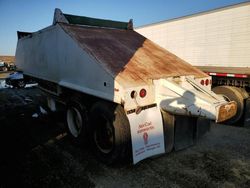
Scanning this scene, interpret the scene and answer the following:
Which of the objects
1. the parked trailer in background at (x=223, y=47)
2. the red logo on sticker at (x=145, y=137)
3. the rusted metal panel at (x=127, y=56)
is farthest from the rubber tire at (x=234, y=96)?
the red logo on sticker at (x=145, y=137)

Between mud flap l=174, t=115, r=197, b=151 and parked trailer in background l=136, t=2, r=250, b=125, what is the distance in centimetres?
218

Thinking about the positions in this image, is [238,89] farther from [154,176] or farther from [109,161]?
[109,161]

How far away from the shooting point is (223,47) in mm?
5551

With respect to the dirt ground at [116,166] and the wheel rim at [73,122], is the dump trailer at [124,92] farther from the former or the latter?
the dirt ground at [116,166]

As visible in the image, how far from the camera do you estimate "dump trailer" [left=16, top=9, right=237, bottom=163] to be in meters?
2.90

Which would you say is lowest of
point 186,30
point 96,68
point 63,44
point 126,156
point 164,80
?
point 126,156

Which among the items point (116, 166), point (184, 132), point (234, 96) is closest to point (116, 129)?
point (116, 166)

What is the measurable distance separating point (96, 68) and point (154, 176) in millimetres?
1799

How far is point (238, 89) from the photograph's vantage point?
5324 mm

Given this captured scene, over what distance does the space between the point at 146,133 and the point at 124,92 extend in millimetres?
734

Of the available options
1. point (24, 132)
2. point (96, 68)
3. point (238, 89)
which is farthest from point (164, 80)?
point (24, 132)

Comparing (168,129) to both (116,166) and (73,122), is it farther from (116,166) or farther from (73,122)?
(73,122)

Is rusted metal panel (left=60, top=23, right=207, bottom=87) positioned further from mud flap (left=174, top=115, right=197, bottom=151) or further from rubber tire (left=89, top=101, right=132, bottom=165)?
mud flap (left=174, top=115, right=197, bottom=151)

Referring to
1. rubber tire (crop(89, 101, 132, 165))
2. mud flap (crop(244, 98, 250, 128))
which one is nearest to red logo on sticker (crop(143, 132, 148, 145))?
rubber tire (crop(89, 101, 132, 165))
